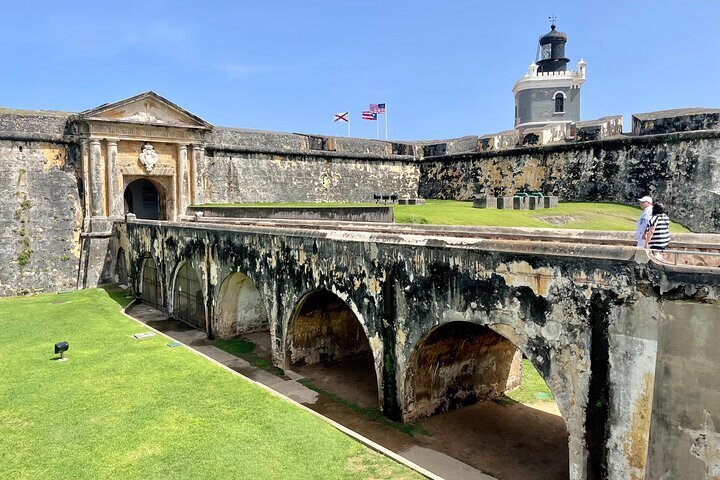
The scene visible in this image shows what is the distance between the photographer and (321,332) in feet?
39.4

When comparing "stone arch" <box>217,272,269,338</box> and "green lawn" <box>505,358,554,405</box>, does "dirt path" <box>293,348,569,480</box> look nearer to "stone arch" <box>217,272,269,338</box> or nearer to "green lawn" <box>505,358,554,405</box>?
"green lawn" <box>505,358,554,405</box>

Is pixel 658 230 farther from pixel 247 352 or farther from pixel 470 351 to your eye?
pixel 247 352

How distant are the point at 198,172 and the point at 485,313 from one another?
1703cm

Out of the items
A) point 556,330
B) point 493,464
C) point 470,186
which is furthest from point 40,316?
point 470,186

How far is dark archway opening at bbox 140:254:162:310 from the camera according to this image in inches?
674

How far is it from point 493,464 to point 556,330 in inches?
99.8

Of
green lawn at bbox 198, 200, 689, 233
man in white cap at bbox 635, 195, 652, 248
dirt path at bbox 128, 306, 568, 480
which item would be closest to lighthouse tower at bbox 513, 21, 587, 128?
green lawn at bbox 198, 200, 689, 233

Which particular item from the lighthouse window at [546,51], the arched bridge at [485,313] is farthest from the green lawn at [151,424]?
the lighthouse window at [546,51]

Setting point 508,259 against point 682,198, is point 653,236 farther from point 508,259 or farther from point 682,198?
point 682,198

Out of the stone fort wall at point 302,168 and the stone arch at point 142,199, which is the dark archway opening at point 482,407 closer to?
the stone fort wall at point 302,168

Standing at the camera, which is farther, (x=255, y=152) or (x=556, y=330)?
(x=255, y=152)

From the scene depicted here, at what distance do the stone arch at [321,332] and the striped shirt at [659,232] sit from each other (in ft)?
19.6

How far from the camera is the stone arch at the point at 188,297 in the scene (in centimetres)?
1488

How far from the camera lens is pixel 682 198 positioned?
17.9 metres
